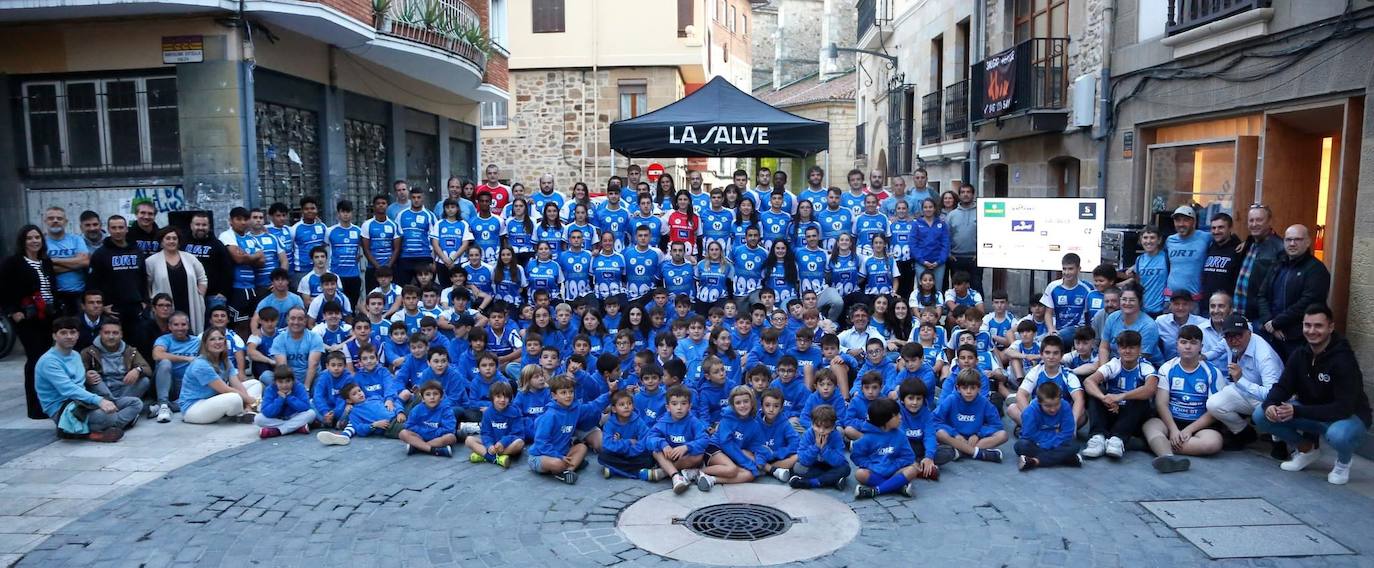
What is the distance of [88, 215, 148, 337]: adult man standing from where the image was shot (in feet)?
29.7

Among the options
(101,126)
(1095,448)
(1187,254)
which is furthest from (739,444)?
(101,126)

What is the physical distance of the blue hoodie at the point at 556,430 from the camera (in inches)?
271

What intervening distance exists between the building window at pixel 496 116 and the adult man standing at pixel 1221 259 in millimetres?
22271

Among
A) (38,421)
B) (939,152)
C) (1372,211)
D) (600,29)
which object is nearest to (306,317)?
(38,421)

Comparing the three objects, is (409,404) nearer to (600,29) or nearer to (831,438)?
(831,438)

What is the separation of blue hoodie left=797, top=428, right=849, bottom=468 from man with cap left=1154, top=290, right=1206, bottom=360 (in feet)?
11.0

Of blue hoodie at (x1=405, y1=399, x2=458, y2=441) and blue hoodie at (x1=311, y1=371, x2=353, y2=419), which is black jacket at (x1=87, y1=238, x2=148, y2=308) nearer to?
blue hoodie at (x1=311, y1=371, x2=353, y2=419)

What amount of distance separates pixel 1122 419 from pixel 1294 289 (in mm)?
1662

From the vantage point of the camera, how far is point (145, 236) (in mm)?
9727

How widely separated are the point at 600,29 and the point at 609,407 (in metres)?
21.8

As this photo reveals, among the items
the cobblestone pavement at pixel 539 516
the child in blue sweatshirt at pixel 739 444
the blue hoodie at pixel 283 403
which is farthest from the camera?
the blue hoodie at pixel 283 403

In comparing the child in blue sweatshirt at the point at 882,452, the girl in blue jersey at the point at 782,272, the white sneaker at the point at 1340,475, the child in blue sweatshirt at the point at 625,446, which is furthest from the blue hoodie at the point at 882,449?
the girl in blue jersey at the point at 782,272

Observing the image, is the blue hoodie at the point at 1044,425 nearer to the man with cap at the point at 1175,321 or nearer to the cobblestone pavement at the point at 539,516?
the cobblestone pavement at the point at 539,516

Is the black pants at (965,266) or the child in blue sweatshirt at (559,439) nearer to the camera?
the child in blue sweatshirt at (559,439)
